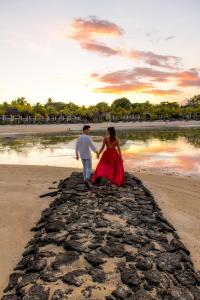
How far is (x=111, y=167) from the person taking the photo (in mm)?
10156

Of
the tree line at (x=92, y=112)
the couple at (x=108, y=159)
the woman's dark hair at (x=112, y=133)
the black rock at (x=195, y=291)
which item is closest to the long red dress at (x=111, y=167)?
the couple at (x=108, y=159)

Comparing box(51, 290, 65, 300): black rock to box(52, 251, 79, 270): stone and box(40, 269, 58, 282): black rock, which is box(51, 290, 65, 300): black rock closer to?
box(40, 269, 58, 282): black rock

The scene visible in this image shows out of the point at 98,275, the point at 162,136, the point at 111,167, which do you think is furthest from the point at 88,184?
the point at 162,136

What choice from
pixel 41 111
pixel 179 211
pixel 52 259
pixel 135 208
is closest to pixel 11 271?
pixel 52 259

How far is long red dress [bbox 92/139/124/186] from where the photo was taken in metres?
10.1

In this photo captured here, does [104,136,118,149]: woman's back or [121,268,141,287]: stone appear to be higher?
[104,136,118,149]: woman's back

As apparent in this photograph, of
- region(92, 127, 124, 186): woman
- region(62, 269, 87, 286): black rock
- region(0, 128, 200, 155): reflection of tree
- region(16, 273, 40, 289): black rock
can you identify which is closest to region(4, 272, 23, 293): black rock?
region(16, 273, 40, 289): black rock

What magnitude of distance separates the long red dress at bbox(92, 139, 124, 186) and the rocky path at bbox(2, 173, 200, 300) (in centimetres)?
195

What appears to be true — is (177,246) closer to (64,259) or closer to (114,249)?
(114,249)

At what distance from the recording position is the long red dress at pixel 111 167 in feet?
33.1

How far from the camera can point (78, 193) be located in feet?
30.4

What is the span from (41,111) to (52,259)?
8325 centimetres

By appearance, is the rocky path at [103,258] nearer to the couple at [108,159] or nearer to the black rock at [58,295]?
the black rock at [58,295]

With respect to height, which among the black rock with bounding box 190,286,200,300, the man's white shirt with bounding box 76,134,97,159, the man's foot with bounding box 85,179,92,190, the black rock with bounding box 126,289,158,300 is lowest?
the black rock with bounding box 190,286,200,300
